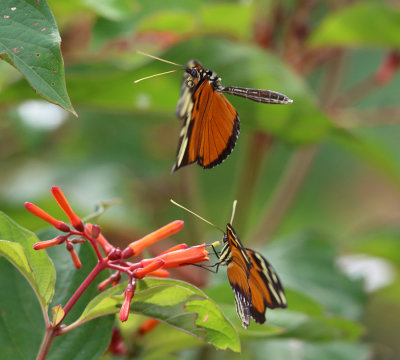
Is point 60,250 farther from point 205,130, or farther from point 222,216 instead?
point 222,216

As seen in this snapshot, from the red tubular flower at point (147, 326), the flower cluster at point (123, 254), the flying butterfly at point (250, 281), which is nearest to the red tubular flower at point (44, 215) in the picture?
the flower cluster at point (123, 254)

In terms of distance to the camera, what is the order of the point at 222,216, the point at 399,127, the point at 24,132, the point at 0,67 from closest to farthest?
the point at 0,67, the point at 24,132, the point at 222,216, the point at 399,127

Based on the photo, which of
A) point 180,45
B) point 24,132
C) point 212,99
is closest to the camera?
point 212,99

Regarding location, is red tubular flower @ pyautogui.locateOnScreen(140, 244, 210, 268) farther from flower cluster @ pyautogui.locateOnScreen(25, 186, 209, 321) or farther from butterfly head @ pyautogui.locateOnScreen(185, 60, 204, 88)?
butterfly head @ pyautogui.locateOnScreen(185, 60, 204, 88)

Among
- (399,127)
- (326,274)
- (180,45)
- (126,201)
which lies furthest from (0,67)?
(399,127)

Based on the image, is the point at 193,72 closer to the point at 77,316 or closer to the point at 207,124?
the point at 207,124

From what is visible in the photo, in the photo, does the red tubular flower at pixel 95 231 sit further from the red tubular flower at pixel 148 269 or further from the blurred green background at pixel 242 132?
the blurred green background at pixel 242 132
